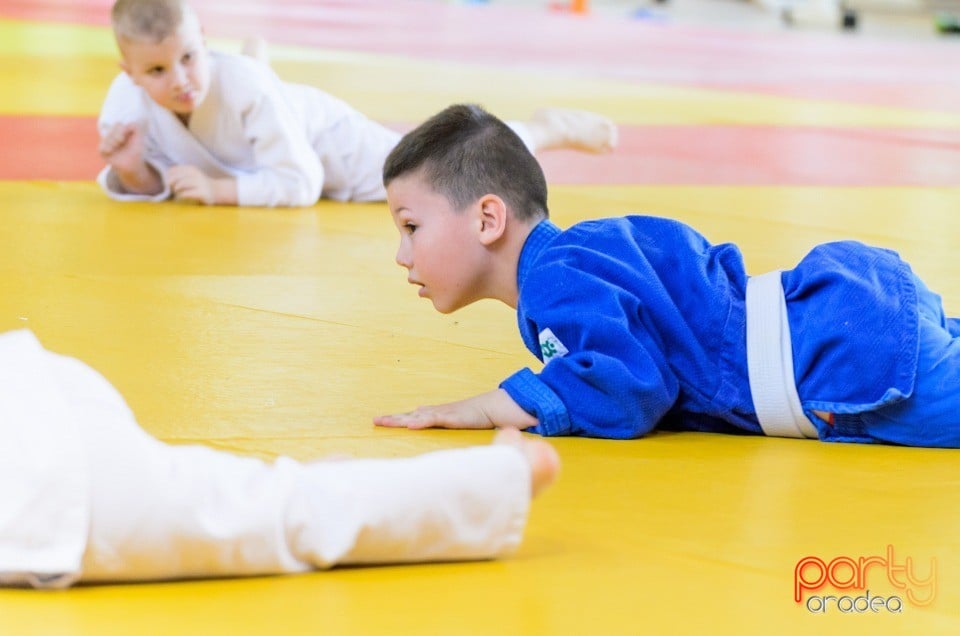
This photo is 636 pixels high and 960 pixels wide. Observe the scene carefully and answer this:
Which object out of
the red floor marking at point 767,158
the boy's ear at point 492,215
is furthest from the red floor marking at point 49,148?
the boy's ear at point 492,215

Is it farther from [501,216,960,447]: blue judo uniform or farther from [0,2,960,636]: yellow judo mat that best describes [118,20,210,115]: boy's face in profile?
[501,216,960,447]: blue judo uniform

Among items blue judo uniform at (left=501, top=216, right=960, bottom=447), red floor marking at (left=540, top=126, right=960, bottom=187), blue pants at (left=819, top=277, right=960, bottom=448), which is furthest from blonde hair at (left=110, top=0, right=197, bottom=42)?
blue pants at (left=819, top=277, right=960, bottom=448)

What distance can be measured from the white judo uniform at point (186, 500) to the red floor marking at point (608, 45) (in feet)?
22.2

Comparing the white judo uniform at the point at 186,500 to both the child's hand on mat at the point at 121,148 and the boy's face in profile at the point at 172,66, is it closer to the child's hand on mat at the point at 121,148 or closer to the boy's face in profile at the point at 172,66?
the boy's face in profile at the point at 172,66

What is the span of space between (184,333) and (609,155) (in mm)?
3064

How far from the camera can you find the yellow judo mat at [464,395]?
5.02ft

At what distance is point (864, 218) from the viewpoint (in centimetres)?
425

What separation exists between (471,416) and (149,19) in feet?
6.98

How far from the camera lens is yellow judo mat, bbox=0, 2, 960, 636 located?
60.2 inches

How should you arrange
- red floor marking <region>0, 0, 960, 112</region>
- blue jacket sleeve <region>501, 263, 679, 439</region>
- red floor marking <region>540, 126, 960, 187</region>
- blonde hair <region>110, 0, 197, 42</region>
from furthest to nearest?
red floor marking <region>0, 0, 960, 112</region> → red floor marking <region>540, 126, 960, 187</region> → blonde hair <region>110, 0, 197, 42</region> → blue jacket sleeve <region>501, 263, 679, 439</region>

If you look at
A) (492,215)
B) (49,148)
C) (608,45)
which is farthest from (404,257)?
(608,45)

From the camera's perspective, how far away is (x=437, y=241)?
2.30 meters

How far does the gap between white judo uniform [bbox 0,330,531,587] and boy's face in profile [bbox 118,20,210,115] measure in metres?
2.41

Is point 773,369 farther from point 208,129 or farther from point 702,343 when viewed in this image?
point 208,129
